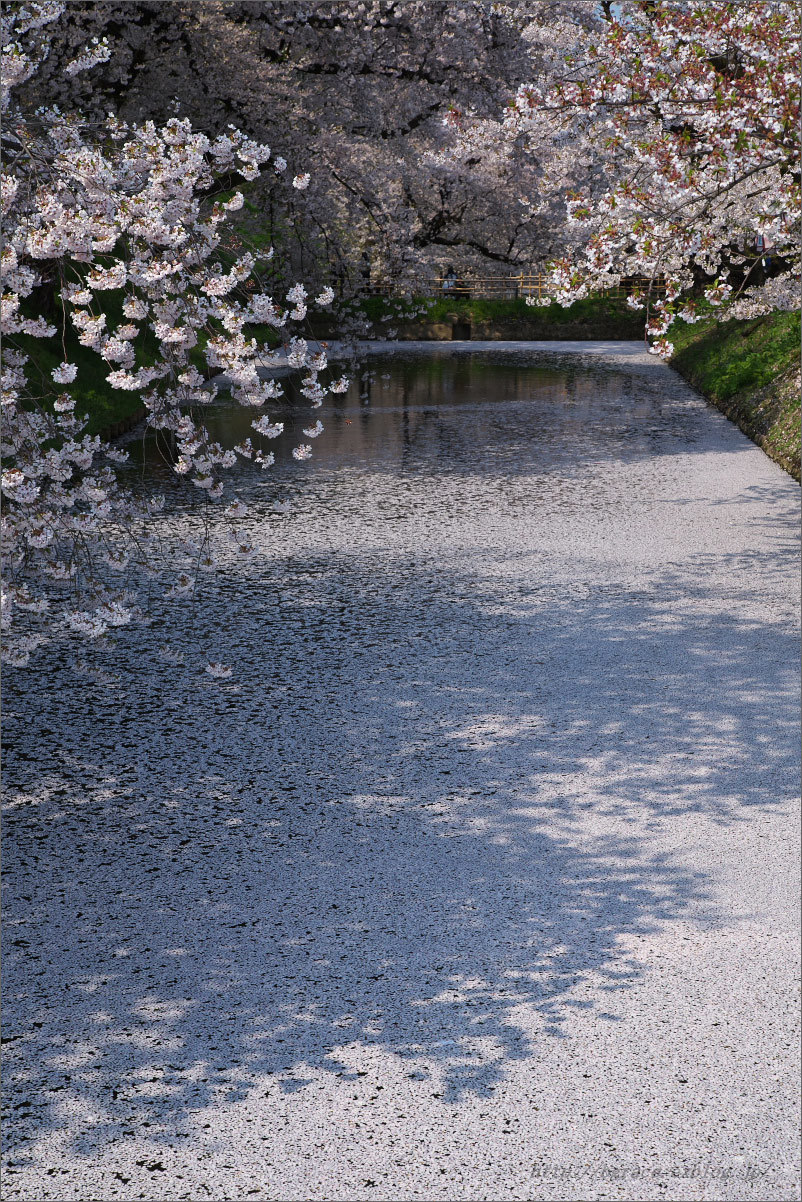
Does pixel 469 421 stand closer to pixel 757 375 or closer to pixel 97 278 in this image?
pixel 757 375

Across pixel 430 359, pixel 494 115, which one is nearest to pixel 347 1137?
pixel 494 115

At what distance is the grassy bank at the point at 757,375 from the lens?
1512 cm

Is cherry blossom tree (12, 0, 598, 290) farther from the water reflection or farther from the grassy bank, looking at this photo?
the grassy bank

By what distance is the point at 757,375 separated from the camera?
1888cm

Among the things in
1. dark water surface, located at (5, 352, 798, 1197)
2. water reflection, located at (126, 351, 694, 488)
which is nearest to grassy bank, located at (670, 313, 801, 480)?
water reflection, located at (126, 351, 694, 488)

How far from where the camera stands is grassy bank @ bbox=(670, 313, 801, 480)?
49.6ft

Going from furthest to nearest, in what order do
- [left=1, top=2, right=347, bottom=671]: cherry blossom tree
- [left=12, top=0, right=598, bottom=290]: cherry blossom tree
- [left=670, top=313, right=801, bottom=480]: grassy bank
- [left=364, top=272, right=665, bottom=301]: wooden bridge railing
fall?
1. [left=364, top=272, right=665, bottom=301]: wooden bridge railing
2. [left=670, top=313, right=801, bottom=480]: grassy bank
3. [left=12, top=0, right=598, bottom=290]: cherry blossom tree
4. [left=1, top=2, right=347, bottom=671]: cherry blossom tree

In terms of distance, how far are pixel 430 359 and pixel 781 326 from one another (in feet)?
39.6

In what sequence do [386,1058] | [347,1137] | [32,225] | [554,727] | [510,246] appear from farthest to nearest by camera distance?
[510,246], [554,727], [32,225], [386,1058], [347,1137]

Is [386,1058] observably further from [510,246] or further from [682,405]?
[510,246]

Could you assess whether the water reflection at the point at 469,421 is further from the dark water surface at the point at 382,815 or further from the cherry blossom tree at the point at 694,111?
the dark water surface at the point at 382,815

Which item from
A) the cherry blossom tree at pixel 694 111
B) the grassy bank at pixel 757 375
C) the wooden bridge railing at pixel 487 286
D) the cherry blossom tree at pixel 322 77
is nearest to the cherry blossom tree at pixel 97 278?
the cherry blossom tree at pixel 694 111

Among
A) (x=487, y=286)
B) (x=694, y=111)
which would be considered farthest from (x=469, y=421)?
(x=487, y=286)

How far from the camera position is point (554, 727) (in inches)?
249
